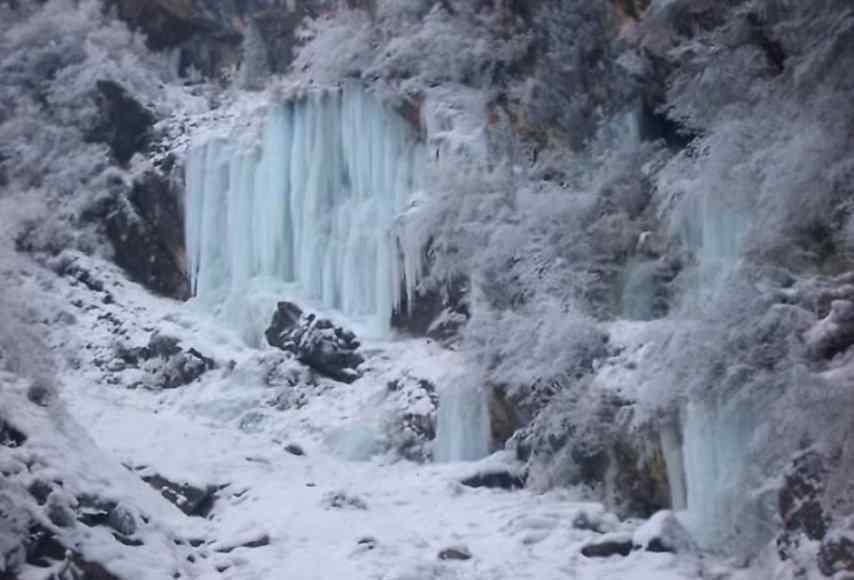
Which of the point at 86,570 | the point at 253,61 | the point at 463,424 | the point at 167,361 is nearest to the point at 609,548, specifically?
the point at 463,424

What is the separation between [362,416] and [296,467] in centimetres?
143

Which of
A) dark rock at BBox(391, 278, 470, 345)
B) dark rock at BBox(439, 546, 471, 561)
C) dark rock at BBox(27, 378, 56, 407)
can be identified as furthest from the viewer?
dark rock at BBox(391, 278, 470, 345)

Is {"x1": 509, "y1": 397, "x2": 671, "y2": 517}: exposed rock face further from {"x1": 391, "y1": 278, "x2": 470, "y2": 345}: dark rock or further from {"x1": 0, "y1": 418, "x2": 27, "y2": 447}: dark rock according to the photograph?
{"x1": 0, "y1": 418, "x2": 27, "y2": 447}: dark rock

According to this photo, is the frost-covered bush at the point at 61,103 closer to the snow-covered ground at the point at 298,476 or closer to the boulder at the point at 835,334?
the snow-covered ground at the point at 298,476

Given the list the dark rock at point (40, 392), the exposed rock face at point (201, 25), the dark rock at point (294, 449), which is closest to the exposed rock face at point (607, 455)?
the dark rock at point (294, 449)

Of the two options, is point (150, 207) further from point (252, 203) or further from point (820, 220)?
point (820, 220)

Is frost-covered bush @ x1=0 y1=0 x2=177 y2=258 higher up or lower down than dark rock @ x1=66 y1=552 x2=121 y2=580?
higher up

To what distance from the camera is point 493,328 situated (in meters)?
14.4

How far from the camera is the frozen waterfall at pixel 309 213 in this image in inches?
688

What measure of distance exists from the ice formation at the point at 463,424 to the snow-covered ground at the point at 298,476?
363 mm

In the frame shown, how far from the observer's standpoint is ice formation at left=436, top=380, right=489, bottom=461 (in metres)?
14.2

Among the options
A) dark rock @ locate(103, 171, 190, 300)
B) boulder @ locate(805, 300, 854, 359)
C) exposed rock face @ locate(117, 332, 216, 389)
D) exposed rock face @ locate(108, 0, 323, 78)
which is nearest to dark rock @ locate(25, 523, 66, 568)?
boulder @ locate(805, 300, 854, 359)

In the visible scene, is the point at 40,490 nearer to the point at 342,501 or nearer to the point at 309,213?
the point at 342,501

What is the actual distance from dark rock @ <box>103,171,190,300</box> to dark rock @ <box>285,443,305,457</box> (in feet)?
18.8
